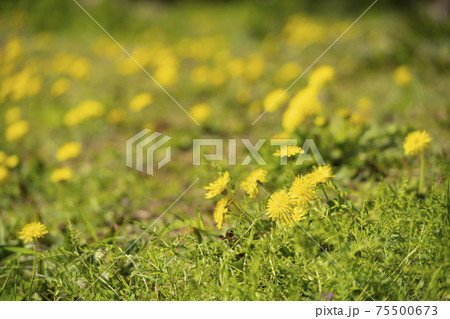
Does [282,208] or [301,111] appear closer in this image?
[282,208]

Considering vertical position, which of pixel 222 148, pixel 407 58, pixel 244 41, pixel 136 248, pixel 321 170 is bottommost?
pixel 136 248

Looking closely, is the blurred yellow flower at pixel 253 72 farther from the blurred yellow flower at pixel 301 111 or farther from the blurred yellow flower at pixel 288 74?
the blurred yellow flower at pixel 301 111

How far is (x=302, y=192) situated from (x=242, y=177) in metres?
0.86

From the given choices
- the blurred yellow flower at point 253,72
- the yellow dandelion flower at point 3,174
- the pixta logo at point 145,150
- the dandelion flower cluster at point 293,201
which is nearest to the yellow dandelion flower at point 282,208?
the dandelion flower cluster at point 293,201

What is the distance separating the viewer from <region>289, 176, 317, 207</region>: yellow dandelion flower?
137cm

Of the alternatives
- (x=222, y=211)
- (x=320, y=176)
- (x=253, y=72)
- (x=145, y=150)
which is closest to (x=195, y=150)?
(x=145, y=150)

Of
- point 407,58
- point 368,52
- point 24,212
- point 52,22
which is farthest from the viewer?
point 52,22

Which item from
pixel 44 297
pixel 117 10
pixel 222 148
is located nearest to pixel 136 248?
pixel 44 297

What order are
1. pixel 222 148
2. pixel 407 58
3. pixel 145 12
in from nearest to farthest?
pixel 222 148 < pixel 407 58 < pixel 145 12

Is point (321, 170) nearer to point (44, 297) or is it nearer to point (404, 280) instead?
point (404, 280)

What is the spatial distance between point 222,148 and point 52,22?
798cm

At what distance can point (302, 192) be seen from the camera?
1367mm

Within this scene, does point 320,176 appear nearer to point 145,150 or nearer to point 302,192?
point 302,192

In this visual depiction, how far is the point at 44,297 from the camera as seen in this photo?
1.55 m
